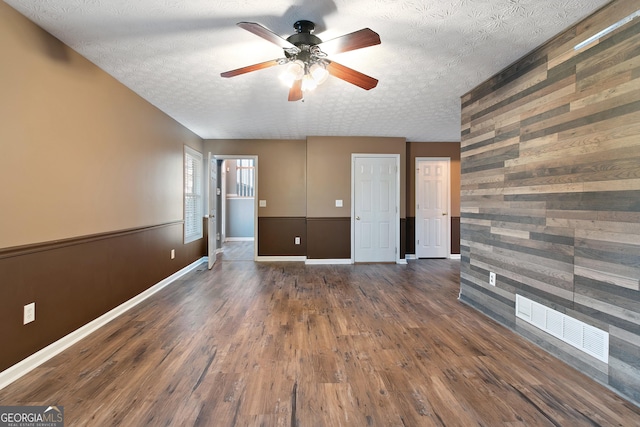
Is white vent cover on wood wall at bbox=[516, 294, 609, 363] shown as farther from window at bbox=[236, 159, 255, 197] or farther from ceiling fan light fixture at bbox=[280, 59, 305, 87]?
window at bbox=[236, 159, 255, 197]

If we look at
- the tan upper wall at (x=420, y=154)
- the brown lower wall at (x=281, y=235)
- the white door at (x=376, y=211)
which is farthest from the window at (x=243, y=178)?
the tan upper wall at (x=420, y=154)

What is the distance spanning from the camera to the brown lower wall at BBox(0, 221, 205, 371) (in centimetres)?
189

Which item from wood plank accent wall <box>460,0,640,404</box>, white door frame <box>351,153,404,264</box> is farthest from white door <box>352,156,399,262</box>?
wood plank accent wall <box>460,0,640,404</box>

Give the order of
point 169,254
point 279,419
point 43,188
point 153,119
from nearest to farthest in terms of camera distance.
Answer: point 279,419
point 43,188
point 153,119
point 169,254

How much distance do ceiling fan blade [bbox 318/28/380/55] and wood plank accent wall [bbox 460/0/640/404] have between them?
151cm

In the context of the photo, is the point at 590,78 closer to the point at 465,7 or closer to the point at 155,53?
the point at 465,7

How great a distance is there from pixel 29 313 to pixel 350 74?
9.65 ft

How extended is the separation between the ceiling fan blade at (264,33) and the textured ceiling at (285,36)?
16 centimetres

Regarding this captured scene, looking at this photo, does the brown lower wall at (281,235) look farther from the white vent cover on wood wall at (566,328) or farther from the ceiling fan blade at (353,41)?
the ceiling fan blade at (353,41)

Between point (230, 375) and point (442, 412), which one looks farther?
point (230, 375)

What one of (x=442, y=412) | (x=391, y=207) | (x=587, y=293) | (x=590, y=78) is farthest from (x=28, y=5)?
(x=391, y=207)

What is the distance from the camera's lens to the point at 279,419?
1541mm

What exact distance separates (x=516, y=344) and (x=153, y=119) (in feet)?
15.4

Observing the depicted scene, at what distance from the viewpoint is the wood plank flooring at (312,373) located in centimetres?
158
